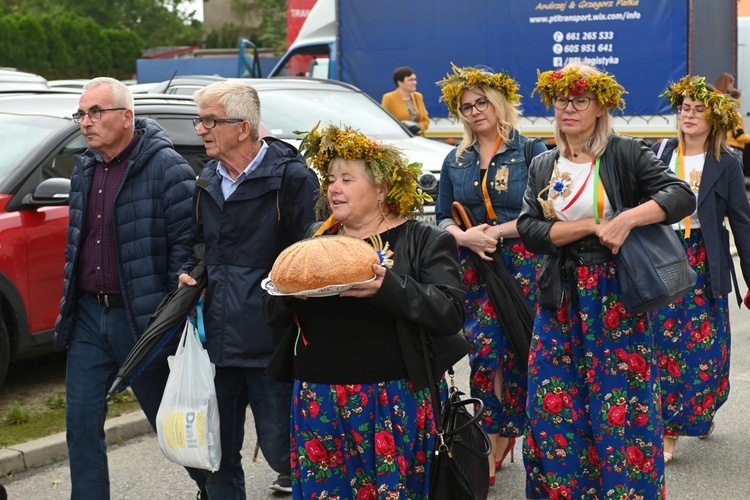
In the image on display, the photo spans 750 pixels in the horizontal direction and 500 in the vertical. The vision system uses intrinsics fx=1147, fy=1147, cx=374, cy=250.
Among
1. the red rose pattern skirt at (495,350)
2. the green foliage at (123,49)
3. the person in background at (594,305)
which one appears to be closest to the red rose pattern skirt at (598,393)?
the person in background at (594,305)

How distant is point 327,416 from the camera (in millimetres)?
3834

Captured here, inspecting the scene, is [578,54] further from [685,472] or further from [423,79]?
[685,472]

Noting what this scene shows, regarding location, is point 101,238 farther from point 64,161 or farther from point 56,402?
point 64,161

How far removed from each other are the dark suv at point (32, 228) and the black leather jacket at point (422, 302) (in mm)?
3445

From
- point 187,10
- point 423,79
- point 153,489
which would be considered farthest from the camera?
point 187,10

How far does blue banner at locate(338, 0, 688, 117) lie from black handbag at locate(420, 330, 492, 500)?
12.0m

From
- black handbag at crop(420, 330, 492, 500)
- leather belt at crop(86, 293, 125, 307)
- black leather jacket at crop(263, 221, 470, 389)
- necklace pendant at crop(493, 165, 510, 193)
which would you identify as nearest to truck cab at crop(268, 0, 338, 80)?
necklace pendant at crop(493, 165, 510, 193)

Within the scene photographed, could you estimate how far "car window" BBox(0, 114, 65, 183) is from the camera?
24.0 ft

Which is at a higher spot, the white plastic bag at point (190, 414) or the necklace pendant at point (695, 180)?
the necklace pendant at point (695, 180)

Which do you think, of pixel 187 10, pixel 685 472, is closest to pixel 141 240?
pixel 685 472

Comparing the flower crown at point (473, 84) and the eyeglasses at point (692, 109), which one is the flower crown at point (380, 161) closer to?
the flower crown at point (473, 84)

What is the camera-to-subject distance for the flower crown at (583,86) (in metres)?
4.70

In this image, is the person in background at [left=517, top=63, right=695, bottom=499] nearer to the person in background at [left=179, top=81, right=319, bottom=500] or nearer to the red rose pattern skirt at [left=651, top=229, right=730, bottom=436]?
the person in background at [left=179, top=81, right=319, bottom=500]

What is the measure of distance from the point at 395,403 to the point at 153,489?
2.56 meters
